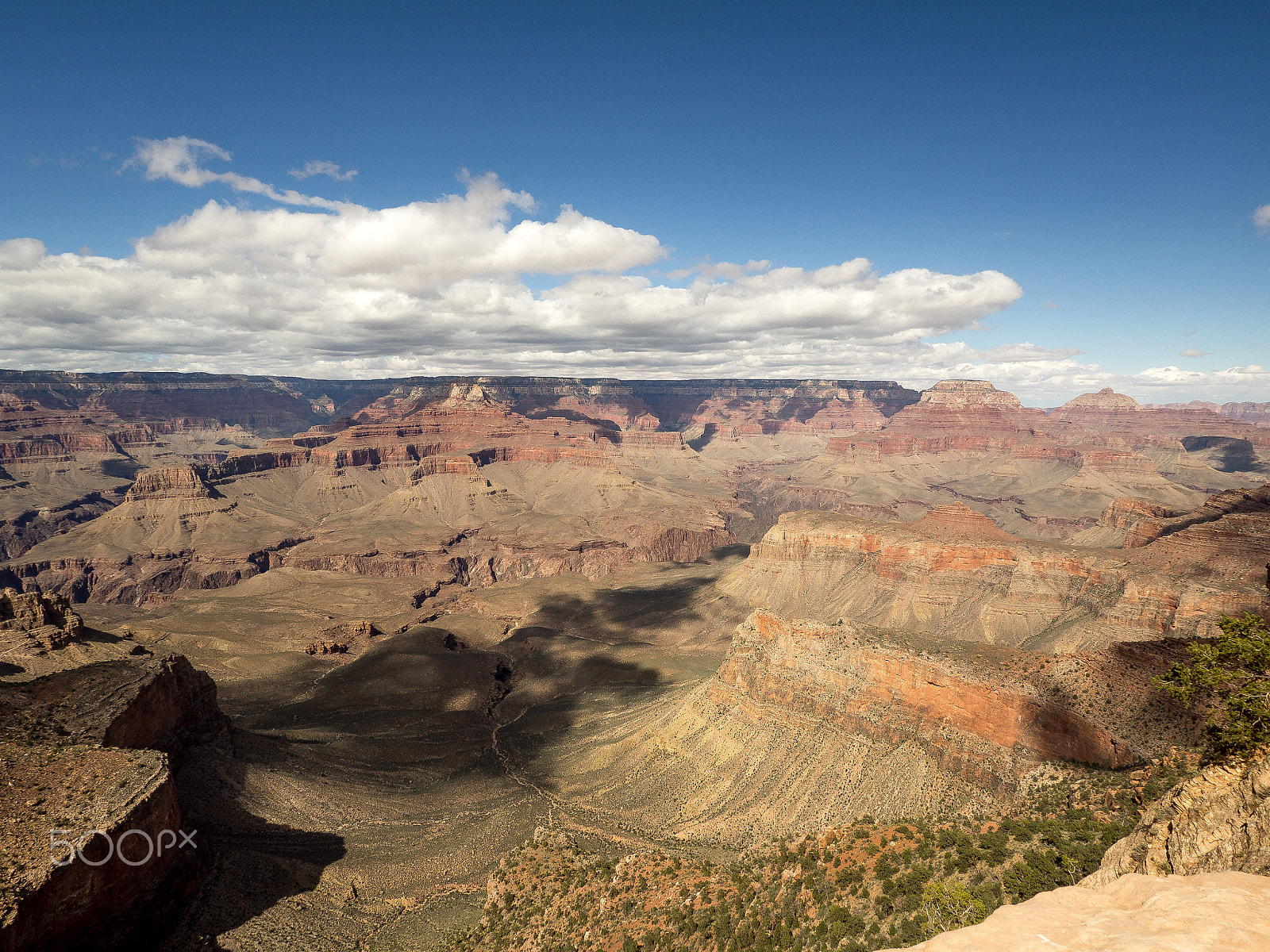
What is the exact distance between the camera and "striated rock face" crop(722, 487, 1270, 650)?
280 ft

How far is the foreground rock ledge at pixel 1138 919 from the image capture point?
1228cm

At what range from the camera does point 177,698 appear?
5691 cm

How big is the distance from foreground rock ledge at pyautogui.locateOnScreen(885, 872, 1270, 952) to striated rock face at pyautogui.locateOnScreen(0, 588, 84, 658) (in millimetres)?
91547

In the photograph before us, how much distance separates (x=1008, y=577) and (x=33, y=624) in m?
150

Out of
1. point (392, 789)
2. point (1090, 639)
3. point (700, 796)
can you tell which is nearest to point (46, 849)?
point (392, 789)

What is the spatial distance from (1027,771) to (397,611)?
143m

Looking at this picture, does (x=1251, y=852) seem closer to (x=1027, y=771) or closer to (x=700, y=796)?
(x=1027, y=771)

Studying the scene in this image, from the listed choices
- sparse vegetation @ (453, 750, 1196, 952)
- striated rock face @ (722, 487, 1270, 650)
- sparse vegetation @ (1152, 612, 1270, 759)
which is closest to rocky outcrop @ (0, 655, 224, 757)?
sparse vegetation @ (453, 750, 1196, 952)

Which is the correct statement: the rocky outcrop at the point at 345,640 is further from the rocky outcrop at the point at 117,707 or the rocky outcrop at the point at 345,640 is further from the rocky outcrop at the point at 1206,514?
the rocky outcrop at the point at 1206,514

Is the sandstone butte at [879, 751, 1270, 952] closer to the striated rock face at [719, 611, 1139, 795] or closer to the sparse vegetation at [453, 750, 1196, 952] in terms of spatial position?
the sparse vegetation at [453, 750, 1196, 952]

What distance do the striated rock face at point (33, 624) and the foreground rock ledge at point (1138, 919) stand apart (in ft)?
300

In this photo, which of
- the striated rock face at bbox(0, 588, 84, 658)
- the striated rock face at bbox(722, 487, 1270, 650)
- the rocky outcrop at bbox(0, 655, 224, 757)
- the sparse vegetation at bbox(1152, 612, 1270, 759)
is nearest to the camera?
the sparse vegetation at bbox(1152, 612, 1270, 759)

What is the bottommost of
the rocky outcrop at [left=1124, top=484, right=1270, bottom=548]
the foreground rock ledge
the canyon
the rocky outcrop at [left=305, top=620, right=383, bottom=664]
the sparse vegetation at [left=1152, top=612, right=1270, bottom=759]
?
the rocky outcrop at [left=305, top=620, right=383, bottom=664]

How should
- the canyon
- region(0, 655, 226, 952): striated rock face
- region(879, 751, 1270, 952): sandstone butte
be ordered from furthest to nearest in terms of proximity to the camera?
the canyon < region(0, 655, 226, 952): striated rock face < region(879, 751, 1270, 952): sandstone butte
